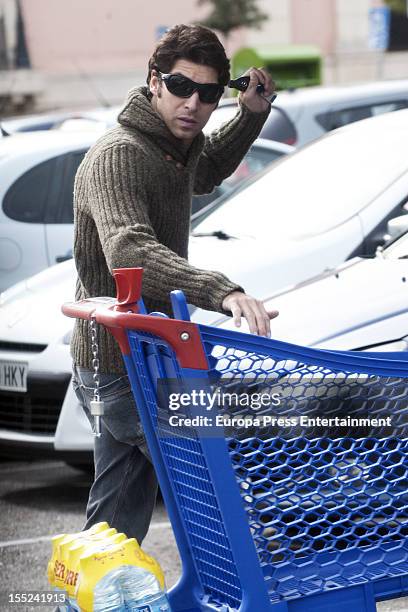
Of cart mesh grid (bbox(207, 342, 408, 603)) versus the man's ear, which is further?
the man's ear

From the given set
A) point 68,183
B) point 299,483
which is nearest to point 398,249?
point 299,483

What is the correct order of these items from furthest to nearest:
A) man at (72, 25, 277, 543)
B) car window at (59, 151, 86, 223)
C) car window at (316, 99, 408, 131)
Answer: car window at (316, 99, 408, 131)
car window at (59, 151, 86, 223)
man at (72, 25, 277, 543)

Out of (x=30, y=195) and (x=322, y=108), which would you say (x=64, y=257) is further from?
(x=322, y=108)

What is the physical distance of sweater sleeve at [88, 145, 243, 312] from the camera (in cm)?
302

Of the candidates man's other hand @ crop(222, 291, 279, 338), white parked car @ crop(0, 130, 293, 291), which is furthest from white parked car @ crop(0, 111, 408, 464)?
man's other hand @ crop(222, 291, 279, 338)

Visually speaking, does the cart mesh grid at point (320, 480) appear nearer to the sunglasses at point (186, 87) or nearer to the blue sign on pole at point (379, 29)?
the sunglasses at point (186, 87)

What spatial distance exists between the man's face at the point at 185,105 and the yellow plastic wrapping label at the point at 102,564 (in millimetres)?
1085

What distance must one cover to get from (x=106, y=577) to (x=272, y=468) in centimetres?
42

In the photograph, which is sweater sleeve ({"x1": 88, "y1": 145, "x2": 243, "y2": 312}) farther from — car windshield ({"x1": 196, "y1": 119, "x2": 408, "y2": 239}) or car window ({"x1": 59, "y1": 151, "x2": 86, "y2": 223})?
car window ({"x1": 59, "y1": 151, "x2": 86, "y2": 223})

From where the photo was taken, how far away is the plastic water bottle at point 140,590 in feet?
9.29

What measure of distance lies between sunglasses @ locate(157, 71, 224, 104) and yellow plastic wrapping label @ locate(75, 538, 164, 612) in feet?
3.71

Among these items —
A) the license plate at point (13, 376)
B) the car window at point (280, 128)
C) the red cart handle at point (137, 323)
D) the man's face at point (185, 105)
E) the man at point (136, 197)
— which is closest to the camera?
the red cart handle at point (137, 323)

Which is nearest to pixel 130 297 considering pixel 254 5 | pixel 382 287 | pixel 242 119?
pixel 242 119

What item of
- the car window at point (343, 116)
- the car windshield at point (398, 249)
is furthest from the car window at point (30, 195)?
the car windshield at point (398, 249)
